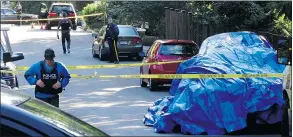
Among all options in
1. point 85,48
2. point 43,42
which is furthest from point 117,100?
point 43,42

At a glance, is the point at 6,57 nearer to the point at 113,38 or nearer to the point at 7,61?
the point at 7,61

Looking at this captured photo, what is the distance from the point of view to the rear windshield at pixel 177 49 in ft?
56.6

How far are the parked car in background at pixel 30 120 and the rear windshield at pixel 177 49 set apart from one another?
13221 millimetres

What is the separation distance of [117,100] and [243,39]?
3786 mm

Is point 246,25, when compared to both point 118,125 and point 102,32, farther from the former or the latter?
point 118,125

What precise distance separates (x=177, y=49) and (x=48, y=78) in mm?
7696

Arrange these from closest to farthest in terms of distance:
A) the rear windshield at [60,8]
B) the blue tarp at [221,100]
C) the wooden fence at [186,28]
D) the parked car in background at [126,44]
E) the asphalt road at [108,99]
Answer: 1. the blue tarp at [221,100]
2. the asphalt road at [108,99]
3. the wooden fence at [186,28]
4. the parked car in background at [126,44]
5. the rear windshield at [60,8]

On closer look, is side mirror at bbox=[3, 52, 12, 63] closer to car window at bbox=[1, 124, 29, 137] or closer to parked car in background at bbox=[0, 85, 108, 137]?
parked car in background at bbox=[0, 85, 108, 137]

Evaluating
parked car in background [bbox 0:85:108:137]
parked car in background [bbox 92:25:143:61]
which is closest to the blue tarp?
parked car in background [bbox 0:85:108:137]

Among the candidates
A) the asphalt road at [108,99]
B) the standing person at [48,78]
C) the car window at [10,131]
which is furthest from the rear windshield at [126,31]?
the car window at [10,131]

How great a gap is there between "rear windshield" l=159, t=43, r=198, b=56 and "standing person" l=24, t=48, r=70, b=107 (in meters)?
7.38

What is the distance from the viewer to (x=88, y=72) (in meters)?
21.6

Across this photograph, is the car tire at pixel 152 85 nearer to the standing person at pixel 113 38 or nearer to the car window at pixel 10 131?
the standing person at pixel 113 38

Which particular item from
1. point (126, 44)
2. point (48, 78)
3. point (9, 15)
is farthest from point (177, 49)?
point (9, 15)
